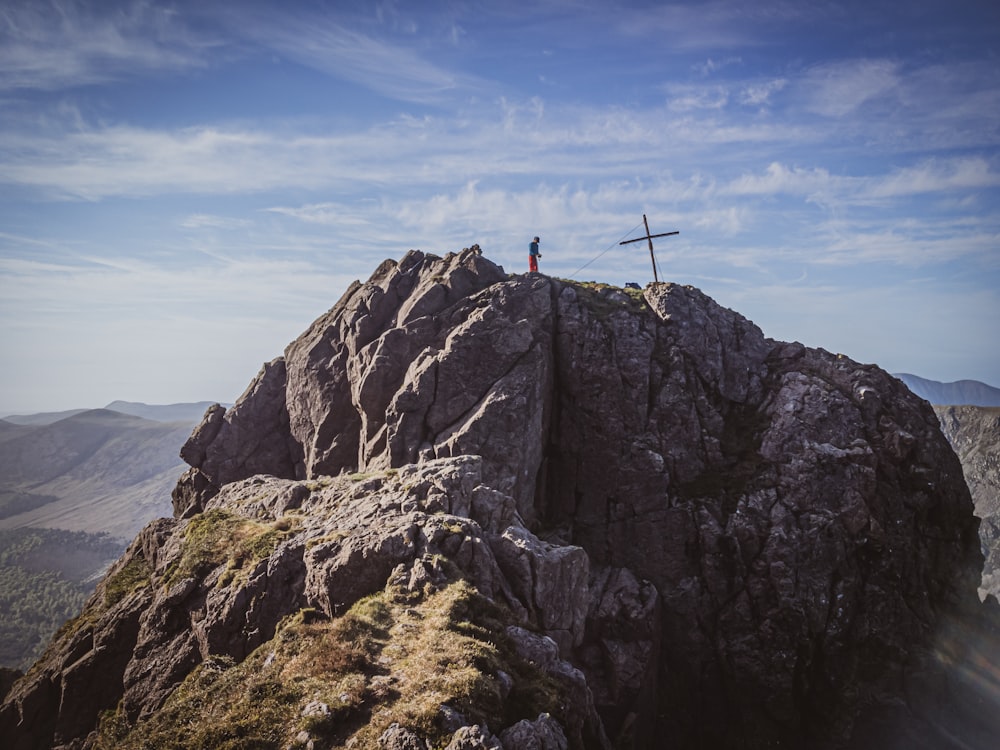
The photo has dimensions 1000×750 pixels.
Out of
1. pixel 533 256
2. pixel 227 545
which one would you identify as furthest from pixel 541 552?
pixel 533 256

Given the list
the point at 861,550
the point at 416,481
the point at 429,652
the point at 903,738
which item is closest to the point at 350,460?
the point at 416,481

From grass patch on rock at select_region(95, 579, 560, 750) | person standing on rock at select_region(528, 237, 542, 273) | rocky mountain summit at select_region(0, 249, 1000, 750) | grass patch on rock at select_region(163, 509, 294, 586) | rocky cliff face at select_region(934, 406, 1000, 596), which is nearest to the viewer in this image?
grass patch on rock at select_region(95, 579, 560, 750)

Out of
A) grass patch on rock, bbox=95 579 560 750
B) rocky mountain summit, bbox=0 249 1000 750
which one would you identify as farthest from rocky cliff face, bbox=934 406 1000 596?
grass patch on rock, bbox=95 579 560 750

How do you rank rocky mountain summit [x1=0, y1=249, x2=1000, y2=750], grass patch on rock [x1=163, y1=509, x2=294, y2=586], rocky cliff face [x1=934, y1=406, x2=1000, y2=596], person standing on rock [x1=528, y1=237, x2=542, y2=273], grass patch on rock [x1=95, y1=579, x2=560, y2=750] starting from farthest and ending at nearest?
1. rocky cliff face [x1=934, y1=406, x2=1000, y2=596]
2. person standing on rock [x1=528, y1=237, x2=542, y2=273]
3. grass patch on rock [x1=163, y1=509, x2=294, y2=586]
4. rocky mountain summit [x1=0, y1=249, x2=1000, y2=750]
5. grass patch on rock [x1=95, y1=579, x2=560, y2=750]

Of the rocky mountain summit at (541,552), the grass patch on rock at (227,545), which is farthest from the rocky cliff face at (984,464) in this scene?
the grass patch on rock at (227,545)

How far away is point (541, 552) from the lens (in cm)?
3062

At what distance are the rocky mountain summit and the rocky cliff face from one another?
101877 mm

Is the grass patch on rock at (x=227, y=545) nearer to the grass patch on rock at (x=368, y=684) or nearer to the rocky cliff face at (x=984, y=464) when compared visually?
the grass patch on rock at (x=368, y=684)

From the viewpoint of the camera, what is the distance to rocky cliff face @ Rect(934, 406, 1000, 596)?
134000 mm

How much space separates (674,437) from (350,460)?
107ft

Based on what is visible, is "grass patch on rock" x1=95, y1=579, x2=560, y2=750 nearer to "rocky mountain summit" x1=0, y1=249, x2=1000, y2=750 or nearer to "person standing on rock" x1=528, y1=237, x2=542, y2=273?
"rocky mountain summit" x1=0, y1=249, x2=1000, y2=750

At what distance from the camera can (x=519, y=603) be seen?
28328mm

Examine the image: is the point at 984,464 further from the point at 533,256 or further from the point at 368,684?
the point at 368,684

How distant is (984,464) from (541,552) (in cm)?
17249
